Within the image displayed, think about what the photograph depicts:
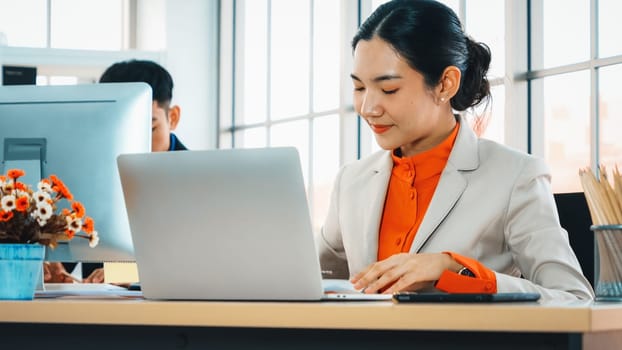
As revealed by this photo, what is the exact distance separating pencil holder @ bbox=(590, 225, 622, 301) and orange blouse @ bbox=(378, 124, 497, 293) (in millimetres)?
655

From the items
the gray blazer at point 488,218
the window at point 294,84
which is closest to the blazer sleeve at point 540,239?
the gray blazer at point 488,218

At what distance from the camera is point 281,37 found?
241 inches

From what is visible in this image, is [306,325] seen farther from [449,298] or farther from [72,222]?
[72,222]

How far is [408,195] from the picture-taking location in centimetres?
221

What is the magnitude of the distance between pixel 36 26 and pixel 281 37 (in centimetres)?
189

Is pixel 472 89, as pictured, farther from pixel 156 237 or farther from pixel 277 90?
pixel 277 90

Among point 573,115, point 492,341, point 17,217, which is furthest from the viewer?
point 573,115

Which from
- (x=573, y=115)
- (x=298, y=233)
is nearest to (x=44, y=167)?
(x=298, y=233)

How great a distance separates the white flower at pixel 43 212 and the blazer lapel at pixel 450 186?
0.83 m

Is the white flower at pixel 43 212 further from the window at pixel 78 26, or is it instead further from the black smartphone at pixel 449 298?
the window at pixel 78 26

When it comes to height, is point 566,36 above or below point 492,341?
above

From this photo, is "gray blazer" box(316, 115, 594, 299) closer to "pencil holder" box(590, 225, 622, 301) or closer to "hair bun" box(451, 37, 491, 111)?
"hair bun" box(451, 37, 491, 111)

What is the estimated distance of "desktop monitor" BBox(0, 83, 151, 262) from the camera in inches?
70.7

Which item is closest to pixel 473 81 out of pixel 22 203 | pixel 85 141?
pixel 85 141
